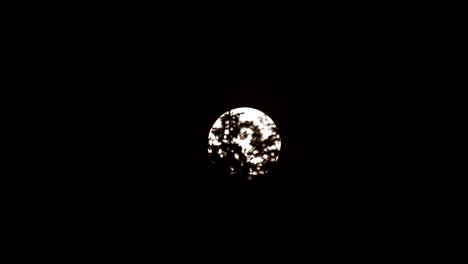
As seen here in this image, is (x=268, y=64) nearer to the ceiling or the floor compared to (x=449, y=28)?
nearer to the floor

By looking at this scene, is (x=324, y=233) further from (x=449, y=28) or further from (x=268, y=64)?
(x=449, y=28)

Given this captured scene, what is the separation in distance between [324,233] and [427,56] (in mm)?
1760

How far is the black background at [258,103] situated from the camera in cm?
320

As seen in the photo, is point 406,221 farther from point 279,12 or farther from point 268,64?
point 279,12

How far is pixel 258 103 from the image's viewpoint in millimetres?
3234

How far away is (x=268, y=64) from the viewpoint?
3.23 metres

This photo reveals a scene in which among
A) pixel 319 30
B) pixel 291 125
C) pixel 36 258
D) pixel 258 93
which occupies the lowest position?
pixel 36 258

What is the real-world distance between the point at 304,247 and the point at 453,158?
4.89 ft

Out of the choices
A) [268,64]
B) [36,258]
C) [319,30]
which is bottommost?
[36,258]

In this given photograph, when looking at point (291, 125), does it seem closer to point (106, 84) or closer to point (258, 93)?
point (258, 93)

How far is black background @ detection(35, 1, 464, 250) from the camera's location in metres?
3.20

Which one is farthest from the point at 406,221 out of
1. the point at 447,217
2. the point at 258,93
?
the point at 258,93

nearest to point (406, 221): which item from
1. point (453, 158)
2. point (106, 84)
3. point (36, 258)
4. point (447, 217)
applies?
point (447, 217)

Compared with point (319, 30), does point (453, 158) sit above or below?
below
